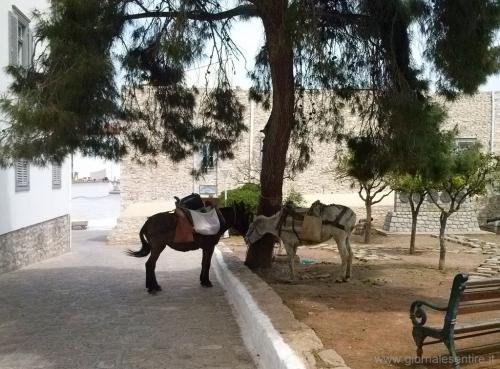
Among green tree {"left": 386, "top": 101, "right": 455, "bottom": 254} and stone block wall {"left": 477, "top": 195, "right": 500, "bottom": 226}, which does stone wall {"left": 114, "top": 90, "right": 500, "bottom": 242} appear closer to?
stone block wall {"left": 477, "top": 195, "right": 500, "bottom": 226}

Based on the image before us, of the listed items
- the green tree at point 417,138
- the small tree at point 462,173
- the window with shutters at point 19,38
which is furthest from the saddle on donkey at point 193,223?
the window with shutters at point 19,38

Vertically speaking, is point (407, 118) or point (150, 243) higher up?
point (407, 118)

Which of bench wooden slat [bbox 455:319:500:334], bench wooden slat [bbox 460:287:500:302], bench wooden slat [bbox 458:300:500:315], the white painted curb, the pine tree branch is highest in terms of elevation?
the pine tree branch

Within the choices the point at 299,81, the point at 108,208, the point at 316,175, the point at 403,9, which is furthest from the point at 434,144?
the point at 108,208

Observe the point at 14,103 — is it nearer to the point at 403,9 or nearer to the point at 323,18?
the point at 323,18

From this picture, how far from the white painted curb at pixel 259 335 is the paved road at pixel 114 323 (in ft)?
0.39

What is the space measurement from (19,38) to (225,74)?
457 centimetres

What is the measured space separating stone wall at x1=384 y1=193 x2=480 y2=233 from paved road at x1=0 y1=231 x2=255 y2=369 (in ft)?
Result: 34.8

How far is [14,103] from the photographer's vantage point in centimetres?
532

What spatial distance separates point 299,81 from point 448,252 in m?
7.22

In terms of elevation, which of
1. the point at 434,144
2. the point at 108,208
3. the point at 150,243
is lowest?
the point at 108,208

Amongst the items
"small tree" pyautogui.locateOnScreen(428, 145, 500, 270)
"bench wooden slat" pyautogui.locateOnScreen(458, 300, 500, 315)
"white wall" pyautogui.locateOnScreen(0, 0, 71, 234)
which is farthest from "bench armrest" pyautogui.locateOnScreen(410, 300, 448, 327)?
"white wall" pyautogui.locateOnScreen(0, 0, 71, 234)

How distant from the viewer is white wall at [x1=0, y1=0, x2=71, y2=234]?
9.75m

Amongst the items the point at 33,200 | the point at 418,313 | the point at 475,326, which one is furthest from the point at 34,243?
the point at 475,326
